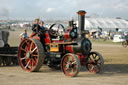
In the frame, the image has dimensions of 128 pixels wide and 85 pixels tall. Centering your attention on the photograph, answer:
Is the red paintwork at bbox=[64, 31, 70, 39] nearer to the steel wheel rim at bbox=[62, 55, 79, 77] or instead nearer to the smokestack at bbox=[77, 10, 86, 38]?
the smokestack at bbox=[77, 10, 86, 38]

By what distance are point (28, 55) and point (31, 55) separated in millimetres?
99

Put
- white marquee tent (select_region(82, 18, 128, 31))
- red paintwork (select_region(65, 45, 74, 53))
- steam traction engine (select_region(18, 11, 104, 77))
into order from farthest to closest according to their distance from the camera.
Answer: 1. white marquee tent (select_region(82, 18, 128, 31))
2. red paintwork (select_region(65, 45, 74, 53))
3. steam traction engine (select_region(18, 11, 104, 77))

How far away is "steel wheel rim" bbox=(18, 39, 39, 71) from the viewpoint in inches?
275

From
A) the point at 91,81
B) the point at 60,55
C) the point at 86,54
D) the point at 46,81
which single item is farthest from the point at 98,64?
the point at 46,81

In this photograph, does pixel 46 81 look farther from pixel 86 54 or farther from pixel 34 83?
pixel 86 54

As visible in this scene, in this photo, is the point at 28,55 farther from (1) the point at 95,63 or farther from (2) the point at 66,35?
(1) the point at 95,63

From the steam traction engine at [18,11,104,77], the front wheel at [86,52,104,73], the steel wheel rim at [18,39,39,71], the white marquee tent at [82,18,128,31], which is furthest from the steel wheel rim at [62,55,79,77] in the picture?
the white marquee tent at [82,18,128,31]

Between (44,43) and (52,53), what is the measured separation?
0.55m

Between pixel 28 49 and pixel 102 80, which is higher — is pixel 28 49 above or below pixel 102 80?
above

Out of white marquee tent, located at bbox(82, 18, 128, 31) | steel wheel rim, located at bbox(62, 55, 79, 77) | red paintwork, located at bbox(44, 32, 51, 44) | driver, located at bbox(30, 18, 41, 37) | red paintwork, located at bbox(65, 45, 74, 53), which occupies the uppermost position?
white marquee tent, located at bbox(82, 18, 128, 31)

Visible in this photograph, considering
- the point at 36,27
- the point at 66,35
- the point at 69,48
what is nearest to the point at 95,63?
the point at 69,48

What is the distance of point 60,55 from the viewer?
6844 millimetres

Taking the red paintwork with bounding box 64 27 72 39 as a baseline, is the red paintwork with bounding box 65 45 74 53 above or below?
below

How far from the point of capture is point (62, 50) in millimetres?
6941
